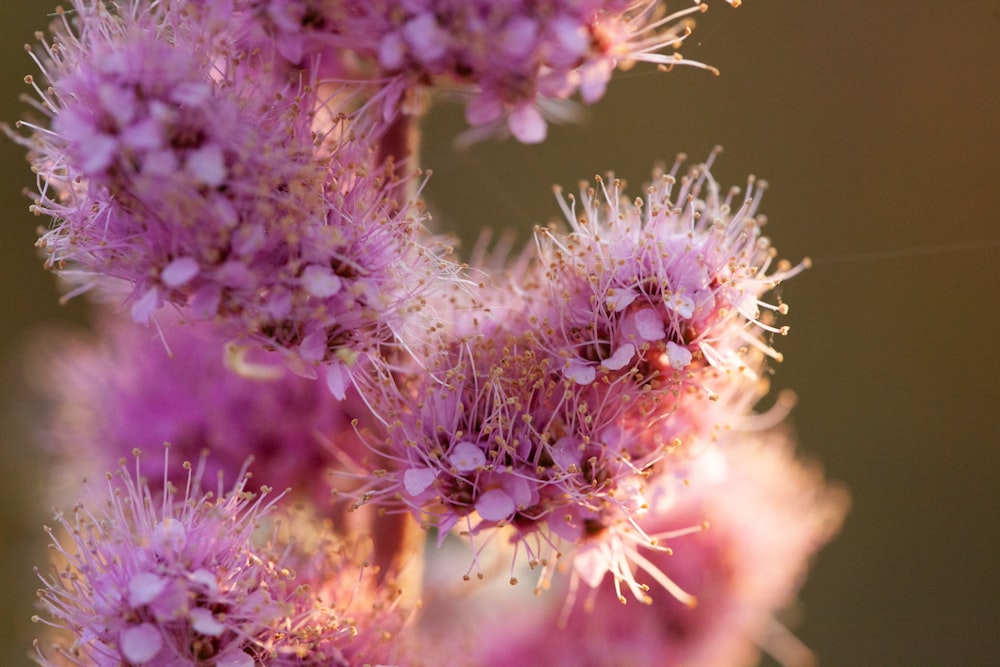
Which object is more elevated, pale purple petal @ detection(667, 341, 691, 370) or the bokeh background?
pale purple petal @ detection(667, 341, 691, 370)

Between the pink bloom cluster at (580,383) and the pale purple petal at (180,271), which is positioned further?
the pink bloom cluster at (580,383)

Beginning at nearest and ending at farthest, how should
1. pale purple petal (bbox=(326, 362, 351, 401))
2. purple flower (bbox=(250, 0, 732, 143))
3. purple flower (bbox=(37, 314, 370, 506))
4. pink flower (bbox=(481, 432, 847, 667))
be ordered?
purple flower (bbox=(250, 0, 732, 143)) < pale purple petal (bbox=(326, 362, 351, 401)) < purple flower (bbox=(37, 314, 370, 506)) < pink flower (bbox=(481, 432, 847, 667))

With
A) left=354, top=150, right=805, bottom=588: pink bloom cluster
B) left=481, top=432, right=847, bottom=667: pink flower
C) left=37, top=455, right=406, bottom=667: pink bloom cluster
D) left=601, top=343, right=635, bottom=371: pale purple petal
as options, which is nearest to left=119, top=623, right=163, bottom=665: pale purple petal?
left=37, top=455, right=406, bottom=667: pink bloom cluster

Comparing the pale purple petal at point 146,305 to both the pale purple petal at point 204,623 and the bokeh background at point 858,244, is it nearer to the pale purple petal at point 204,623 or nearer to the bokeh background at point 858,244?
the pale purple petal at point 204,623

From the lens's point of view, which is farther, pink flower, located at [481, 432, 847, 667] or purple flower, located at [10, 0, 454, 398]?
pink flower, located at [481, 432, 847, 667]

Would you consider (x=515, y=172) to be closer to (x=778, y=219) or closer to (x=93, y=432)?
(x=778, y=219)

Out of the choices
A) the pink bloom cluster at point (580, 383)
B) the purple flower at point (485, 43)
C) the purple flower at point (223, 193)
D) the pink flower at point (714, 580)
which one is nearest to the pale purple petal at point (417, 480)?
the pink bloom cluster at point (580, 383)

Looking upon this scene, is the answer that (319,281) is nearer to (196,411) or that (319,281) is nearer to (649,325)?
(649,325)

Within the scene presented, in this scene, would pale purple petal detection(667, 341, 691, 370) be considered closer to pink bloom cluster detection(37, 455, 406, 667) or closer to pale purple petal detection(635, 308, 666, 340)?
pale purple petal detection(635, 308, 666, 340)
